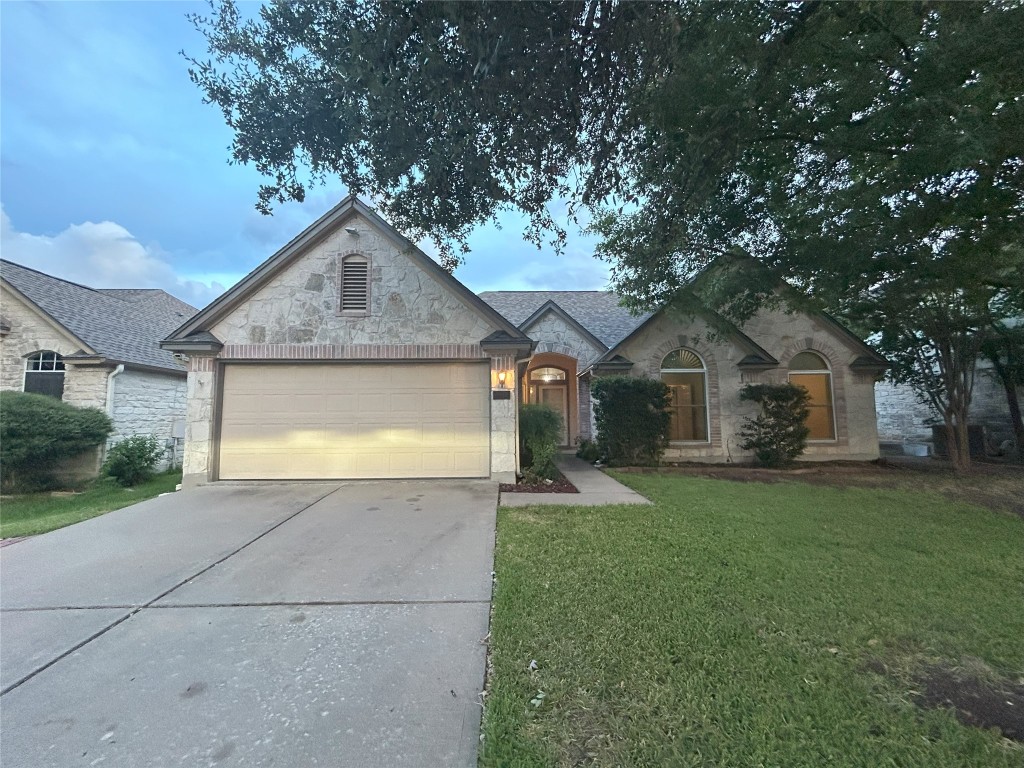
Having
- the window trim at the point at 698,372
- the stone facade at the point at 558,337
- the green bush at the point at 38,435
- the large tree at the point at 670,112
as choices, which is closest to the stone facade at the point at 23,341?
the green bush at the point at 38,435

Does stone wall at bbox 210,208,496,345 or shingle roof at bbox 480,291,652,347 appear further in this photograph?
shingle roof at bbox 480,291,652,347

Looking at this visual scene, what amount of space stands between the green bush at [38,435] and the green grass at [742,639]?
10769 mm

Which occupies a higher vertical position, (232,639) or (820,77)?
(820,77)

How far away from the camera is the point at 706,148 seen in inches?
245

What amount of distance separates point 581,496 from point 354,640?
206 inches

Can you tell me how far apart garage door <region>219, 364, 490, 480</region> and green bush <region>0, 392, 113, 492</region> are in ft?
15.1

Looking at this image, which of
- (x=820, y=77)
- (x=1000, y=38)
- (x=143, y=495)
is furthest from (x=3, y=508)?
(x=1000, y=38)

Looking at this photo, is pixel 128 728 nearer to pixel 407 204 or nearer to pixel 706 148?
pixel 407 204

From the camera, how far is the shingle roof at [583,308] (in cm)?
1583

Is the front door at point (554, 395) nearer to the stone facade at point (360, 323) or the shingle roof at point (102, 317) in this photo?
the stone facade at point (360, 323)

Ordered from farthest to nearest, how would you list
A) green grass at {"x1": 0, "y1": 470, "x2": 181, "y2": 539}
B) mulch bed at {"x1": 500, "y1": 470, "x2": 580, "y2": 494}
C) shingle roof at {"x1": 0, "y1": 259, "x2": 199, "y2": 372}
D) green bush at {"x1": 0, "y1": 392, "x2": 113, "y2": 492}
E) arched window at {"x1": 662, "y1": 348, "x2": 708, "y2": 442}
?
arched window at {"x1": 662, "y1": 348, "x2": 708, "y2": 442} → shingle roof at {"x1": 0, "y1": 259, "x2": 199, "y2": 372} → green bush at {"x1": 0, "y1": 392, "x2": 113, "y2": 492} → mulch bed at {"x1": 500, "y1": 470, "x2": 580, "y2": 494} → green grass at {"x1": 0, "y1": 470, "x2": 181, "y2": 539}

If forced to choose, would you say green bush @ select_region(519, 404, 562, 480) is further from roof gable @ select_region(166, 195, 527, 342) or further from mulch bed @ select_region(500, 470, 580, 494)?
roof gable @ select_region(166, 195, 527, 342)

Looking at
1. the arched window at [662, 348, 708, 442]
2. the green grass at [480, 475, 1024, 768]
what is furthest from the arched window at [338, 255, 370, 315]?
the arched window at [662, 348, 708, 442]

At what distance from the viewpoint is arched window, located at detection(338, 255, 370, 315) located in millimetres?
9133
